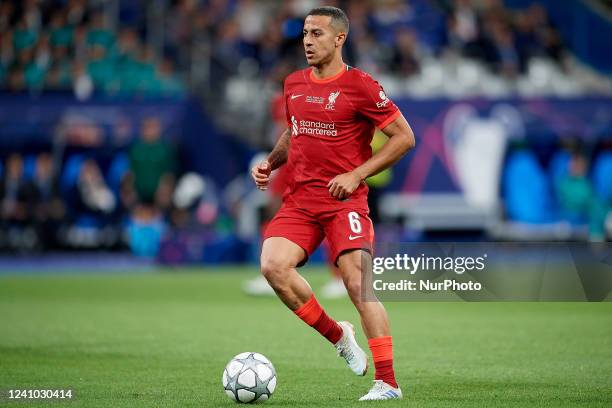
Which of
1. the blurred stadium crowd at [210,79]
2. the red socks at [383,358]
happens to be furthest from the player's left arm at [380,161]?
the blurred stadium crowd at [210,79]

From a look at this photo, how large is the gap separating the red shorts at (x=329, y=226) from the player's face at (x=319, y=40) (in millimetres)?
909

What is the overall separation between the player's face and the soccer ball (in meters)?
1.95

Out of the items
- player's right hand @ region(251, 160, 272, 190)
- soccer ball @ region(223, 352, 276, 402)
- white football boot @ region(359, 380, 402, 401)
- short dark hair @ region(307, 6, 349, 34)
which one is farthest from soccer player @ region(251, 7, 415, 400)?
soccer ball @ region(223, 352, 276, 402)

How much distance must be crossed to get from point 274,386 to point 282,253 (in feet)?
2.75

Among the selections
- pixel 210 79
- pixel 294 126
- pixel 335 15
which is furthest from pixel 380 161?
pixel 210 79

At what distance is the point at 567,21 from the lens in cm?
2638

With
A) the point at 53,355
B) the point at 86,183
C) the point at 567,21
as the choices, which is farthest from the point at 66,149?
the point at 53,355

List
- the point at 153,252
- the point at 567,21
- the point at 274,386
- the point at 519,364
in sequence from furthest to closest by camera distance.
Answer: the point at 567,21 → the point at 153,252 → the point at 519,364 → the point at 274,386

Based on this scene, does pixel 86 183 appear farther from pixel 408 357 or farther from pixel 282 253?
pixel 282 253

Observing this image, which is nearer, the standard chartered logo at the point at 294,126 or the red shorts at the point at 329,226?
the red shorts at the point at 329,226

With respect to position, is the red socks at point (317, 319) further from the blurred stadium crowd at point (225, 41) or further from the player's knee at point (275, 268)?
the blurred stadium crowd at point (225, 41)

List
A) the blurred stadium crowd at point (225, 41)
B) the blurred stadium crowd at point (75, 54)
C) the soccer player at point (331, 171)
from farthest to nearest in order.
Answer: the blurred stadium crowd at point (75, 54) → the blurred stadium crowd at point (225, 41) → the soccer player at point (331, 171)

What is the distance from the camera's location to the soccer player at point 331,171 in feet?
24.6

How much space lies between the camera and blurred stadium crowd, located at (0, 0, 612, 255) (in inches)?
898
